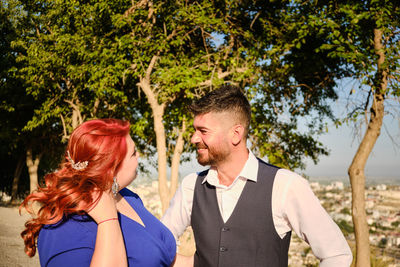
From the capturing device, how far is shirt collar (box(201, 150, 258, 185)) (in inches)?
92.9

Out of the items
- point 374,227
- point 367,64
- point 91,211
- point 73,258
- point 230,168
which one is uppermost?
point 367,64

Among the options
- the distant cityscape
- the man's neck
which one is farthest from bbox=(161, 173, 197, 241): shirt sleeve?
the distant cityscape

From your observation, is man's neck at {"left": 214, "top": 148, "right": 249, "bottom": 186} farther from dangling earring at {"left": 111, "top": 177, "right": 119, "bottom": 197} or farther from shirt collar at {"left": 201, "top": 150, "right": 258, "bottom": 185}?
dangling earring at {"left": 111, "top": 177, "right": 119, "bottom": 197}

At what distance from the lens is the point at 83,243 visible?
1729mm

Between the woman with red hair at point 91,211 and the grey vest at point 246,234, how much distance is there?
35 cm

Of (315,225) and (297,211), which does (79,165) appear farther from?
(315,225)

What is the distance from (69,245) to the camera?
1.72 meters

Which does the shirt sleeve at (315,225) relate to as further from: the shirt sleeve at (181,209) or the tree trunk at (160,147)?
the tree trunk at (160,147)

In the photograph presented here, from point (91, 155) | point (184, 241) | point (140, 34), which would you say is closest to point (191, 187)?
point (91, 155)

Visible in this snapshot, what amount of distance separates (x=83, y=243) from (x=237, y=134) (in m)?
1.40

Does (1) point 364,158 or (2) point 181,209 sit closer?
(2) point 181,209

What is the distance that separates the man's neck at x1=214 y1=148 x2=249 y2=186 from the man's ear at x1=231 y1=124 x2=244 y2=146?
0.10 meters

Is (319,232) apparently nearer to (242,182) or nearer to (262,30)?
(242,182)

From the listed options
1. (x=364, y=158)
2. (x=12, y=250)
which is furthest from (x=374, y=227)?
(x=12, y=250)
